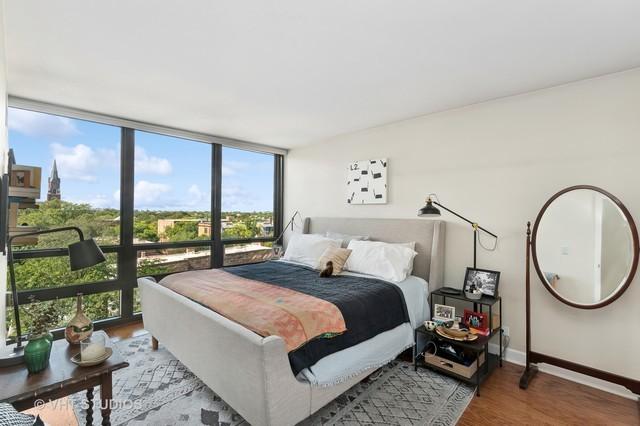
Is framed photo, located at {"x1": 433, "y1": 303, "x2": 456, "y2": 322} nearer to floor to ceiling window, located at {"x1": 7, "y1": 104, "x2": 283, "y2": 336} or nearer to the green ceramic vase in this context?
the green ceramic vase

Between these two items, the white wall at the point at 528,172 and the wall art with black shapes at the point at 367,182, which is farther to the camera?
the wall art with black shapes at the point at 367,182

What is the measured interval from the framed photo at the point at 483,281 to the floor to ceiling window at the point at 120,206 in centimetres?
317

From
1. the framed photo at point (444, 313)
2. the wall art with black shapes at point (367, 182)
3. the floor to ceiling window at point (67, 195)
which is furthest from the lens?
the wall art with black shapes at point (367, 182)

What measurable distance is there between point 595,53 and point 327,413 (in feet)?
10.1

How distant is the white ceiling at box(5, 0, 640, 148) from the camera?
1.70 m

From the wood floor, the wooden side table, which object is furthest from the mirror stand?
the wooden side table

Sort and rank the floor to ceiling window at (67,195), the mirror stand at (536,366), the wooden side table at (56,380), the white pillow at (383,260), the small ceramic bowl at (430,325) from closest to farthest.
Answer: the wooden side table at (56,380)
the mirror stand at (536,366)
the small ceramic bowl at (430,325)
the white pillow at (383,260)
the floor to ceiling window at (67,195)

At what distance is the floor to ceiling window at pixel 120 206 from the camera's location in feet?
10.3

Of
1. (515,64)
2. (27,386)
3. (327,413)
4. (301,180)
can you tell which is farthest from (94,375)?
(301,180)

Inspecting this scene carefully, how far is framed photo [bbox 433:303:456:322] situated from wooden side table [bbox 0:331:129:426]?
8.04 ft

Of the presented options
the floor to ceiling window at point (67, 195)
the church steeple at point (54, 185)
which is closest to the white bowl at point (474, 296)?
the floor to ceiling window at point (67, 195)

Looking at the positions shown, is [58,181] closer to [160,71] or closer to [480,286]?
[160,71]

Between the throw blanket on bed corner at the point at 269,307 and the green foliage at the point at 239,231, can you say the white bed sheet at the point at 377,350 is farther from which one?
the green foliage at the point at 239,231

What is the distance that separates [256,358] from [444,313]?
189 centimetres
